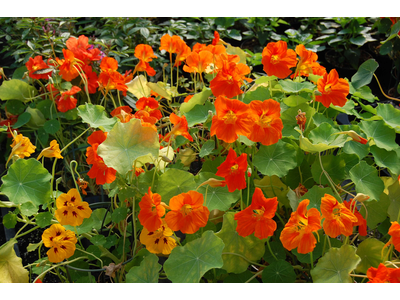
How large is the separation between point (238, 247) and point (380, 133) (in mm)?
592

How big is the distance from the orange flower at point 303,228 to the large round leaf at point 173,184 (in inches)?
12.0

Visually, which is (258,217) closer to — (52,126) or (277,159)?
(277,159)

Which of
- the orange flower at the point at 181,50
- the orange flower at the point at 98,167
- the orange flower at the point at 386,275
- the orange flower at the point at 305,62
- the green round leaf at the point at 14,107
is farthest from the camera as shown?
the green round leaf at the point at 14,107

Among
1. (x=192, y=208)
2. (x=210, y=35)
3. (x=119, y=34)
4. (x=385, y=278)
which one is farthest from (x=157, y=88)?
(x=210, y=35)

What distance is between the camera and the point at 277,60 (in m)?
1.07

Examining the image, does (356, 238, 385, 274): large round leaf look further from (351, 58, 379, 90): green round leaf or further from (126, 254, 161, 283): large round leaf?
(351, 58, 379, 90): green round leaf

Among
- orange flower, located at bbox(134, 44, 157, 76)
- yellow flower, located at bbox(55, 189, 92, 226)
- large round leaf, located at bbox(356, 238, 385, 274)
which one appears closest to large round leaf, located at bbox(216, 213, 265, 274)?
large round leaf, located at bbox(356, 238, 385, 274)

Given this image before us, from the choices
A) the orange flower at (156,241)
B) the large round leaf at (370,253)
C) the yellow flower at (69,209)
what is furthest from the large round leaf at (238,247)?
the yellow flower at (69,209)

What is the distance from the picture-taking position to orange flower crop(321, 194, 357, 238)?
81 centimetres

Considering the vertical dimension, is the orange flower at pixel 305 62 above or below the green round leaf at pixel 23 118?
above

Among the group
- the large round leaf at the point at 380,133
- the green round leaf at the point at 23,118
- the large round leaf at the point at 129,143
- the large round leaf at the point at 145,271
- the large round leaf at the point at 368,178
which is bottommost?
the large round leaf at the point at 145,271

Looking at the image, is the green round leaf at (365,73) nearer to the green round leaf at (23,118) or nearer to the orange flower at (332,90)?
the orange flower at (332,90)

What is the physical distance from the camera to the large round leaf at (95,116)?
1.15m

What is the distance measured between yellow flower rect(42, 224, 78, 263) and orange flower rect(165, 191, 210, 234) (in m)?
0.32
